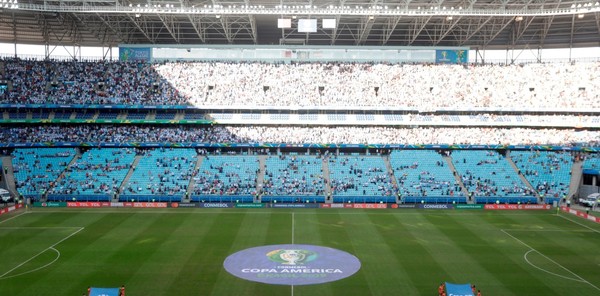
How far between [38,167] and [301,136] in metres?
31.4

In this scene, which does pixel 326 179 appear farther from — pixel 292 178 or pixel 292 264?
pixel 292 264

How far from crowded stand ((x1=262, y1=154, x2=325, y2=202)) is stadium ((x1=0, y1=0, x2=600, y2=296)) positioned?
28 centimetres

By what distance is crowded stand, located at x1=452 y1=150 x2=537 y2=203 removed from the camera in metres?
55.9

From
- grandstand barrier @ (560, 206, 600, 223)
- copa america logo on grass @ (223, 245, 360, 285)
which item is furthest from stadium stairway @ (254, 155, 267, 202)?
grandstand barrier @ (560, 206, 600, 223)

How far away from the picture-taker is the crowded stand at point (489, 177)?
55.9 metres

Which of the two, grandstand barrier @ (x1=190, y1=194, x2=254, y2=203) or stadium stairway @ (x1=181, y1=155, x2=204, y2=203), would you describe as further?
stadium stairway @ (x1=181, y1=155, x2=204, y2=203)

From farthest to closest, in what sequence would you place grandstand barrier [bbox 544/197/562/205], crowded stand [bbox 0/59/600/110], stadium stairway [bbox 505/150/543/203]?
crowded stand [bbox 0/59/600/110], stadium stairway [bbox 505/150/543/203], grandstand barrier [bbox 544/197/562/205]

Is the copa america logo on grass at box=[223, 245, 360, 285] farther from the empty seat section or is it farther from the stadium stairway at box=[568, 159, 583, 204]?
the stadium stairway at box=[568, 159, 583, 204]

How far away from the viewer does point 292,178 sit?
59.4 metres

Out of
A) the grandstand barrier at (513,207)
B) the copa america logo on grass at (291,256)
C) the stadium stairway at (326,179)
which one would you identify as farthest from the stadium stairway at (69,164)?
A: the grandstand barrier at (513,207)

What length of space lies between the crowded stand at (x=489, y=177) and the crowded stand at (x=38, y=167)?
152 feet

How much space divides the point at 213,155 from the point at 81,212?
61.3ft

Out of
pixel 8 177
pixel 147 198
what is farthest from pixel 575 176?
pixel 8 177

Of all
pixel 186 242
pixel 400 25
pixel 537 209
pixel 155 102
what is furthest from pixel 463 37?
pixel 186 242
